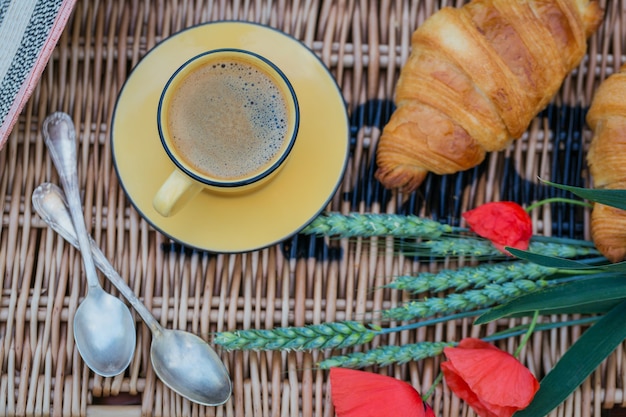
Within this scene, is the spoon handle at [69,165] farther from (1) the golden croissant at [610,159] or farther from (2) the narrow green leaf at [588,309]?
(1) the golden croissant at [610,159]

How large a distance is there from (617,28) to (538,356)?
496mm

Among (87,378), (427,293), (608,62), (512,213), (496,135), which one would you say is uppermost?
(608,62)

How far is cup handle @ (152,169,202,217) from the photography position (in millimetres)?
836

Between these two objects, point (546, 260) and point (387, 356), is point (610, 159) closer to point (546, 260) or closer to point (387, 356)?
point (546, 260)

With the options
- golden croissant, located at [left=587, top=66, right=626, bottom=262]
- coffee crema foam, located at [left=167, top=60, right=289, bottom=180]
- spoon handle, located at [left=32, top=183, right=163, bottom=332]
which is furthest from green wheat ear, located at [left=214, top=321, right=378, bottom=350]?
golden croissant, located at [left=587, top=66, right=626, bottom=262]

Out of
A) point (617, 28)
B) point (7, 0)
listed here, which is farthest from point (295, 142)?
point (617, 28)

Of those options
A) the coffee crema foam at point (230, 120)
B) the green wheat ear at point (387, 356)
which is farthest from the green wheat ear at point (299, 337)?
the coffee crema foam at point (230, 120)

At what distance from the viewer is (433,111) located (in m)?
0.94

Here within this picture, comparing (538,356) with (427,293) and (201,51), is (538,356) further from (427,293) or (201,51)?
(201,51)

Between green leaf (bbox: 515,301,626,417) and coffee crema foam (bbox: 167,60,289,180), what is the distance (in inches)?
18.1

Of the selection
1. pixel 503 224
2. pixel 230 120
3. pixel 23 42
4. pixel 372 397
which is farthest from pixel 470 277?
pixel 23 42

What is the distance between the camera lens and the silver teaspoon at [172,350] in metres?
0.97

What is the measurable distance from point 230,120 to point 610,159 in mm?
505

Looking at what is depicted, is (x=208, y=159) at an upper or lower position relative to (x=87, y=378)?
upper
